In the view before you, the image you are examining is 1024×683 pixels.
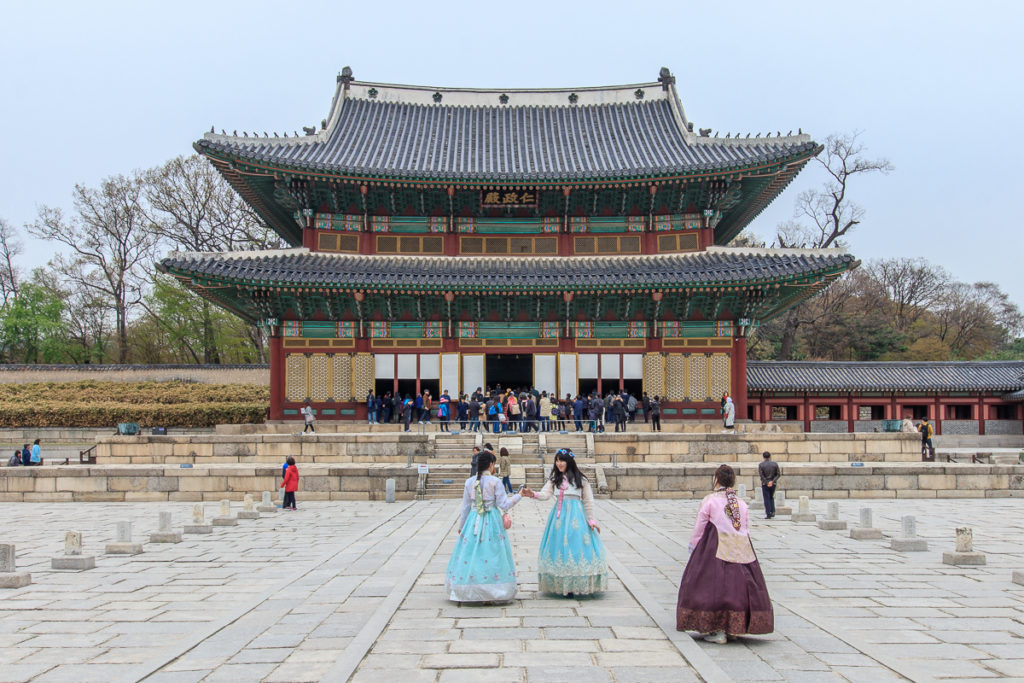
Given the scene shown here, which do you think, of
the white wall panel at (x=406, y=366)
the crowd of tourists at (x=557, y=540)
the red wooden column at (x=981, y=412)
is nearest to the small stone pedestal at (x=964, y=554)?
the crowd of tourists at (x=557, y=540)

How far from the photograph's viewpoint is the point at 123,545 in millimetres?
12711

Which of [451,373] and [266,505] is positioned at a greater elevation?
[451,373]

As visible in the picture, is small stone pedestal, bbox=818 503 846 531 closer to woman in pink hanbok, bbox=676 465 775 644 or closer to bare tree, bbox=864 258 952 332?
woman in pink hanbok, bbox=676 465 775 644

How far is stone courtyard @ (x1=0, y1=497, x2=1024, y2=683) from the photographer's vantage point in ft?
21.9

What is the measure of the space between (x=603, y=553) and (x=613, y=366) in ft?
69.5

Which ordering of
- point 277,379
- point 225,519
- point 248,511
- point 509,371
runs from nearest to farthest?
point 225,519 → point 248,511 → point 277,379 → point 509,371

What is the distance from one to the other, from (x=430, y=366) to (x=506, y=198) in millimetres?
7162

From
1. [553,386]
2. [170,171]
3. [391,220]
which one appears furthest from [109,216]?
[553,386]

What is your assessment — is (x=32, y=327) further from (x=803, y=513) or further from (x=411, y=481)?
(x=803, y=513)

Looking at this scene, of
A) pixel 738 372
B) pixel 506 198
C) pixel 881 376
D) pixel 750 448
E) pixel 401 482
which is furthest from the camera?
pixel 881 376

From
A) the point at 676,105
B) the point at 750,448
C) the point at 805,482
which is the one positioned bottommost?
the point at 805,482

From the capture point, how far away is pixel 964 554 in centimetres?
1132

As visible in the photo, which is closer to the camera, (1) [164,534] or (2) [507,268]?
(1) [164,534]

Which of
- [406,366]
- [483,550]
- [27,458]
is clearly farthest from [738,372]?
[27,458]
